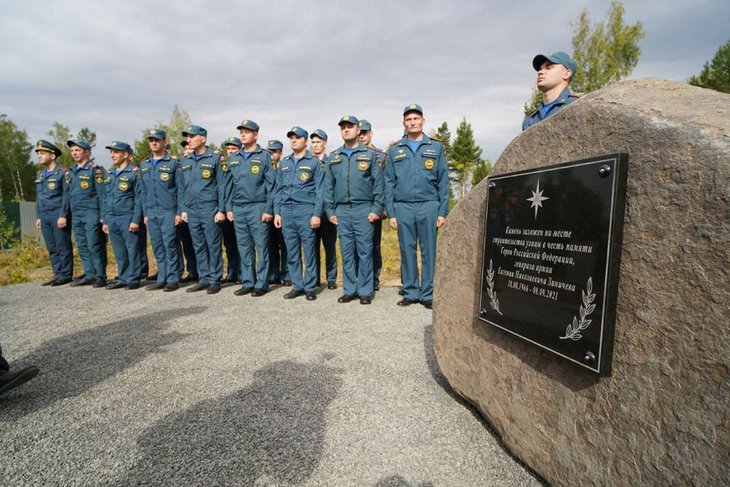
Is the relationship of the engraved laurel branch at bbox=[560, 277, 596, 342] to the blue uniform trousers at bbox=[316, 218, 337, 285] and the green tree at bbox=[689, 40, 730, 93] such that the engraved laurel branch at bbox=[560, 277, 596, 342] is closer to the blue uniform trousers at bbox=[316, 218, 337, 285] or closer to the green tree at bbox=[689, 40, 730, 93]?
the blue uniform trousers at bbox=[316, 218, 337, 285]

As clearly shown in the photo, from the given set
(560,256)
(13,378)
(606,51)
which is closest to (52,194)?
(13,378)

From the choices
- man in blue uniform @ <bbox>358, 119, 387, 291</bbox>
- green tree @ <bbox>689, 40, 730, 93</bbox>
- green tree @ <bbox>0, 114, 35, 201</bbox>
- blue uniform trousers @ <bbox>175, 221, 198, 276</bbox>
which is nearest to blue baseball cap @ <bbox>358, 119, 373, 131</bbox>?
man in blue uniform @ <bbox>358, 119, 387, 291</bbox>

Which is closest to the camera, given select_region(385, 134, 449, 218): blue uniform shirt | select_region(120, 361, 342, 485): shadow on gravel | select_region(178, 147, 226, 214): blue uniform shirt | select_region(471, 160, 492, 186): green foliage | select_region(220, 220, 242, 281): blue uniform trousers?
select_region(120, 361, 342, 485): shadow on gravel

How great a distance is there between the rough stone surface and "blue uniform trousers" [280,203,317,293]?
12.7 ft

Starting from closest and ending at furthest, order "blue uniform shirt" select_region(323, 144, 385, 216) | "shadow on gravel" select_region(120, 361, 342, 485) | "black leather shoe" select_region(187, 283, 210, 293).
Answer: "shadow on gravel" select_region(120, 361, 342, 485), "blue uniform shirt" select_region(323, 144, 385, 216), "black leather shoe" select_region(187, 283, 210, 293)

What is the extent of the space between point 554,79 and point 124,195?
→ 6407 mm

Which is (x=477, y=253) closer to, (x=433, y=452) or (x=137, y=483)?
(x=433, y=452)

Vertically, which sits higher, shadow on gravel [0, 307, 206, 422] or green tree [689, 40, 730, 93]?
green tree [689, 40, 730, 93]

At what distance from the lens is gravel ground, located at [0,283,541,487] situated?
6.18ft

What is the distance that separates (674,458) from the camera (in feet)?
3.96

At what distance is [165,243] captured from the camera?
241 inches

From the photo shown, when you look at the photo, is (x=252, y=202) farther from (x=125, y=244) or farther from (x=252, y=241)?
(x=125, y=244)

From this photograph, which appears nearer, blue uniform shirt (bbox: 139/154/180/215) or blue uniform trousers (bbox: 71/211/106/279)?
blue uniform shirt (bbox: 139/154/180/215)

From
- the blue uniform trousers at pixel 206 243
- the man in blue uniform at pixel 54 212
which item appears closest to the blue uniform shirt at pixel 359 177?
the blue uniform trousers at pixel 206 243
